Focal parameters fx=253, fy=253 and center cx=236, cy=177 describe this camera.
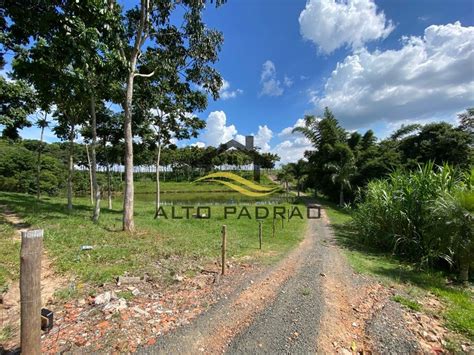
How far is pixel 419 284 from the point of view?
221 inches

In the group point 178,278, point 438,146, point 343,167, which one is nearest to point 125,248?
point 178,278

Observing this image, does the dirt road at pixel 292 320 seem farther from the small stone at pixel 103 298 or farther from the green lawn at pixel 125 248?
the green lawn at pixel 125 248

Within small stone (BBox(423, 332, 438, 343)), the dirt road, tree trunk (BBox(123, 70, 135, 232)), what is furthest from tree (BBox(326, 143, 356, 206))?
small stone (BBox(423, 332, 438, 343))

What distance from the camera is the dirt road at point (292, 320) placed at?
2967mm

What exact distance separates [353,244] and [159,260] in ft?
23.6

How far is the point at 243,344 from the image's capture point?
9.77 feet

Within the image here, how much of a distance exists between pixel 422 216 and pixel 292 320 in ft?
20.6

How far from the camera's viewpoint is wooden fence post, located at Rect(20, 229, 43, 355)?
88.9 inches

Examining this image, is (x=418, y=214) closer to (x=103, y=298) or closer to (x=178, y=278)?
(x=178, y=278)

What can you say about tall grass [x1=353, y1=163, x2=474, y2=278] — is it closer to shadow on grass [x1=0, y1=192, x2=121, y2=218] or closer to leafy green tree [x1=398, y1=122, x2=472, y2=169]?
shadow on grass [x1=0, y1=192, x2=121, y2=218]

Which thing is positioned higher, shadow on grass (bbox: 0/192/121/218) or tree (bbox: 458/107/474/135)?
tree (bbox: 458/107/474/135)

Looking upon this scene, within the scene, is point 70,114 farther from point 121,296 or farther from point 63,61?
point 121,296

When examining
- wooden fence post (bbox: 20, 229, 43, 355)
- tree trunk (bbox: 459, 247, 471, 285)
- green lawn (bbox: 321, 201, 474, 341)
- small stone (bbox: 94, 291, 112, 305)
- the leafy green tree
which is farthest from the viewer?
the leafy green tree

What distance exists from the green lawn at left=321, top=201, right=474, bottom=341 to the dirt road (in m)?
0.74
